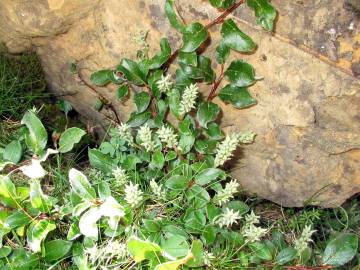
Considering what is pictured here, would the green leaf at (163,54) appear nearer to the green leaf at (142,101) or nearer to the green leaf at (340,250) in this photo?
the green leaf at (142,101)

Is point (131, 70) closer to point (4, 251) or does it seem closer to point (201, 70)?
point (201, 70)

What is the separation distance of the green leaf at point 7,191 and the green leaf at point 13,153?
0.83 ft

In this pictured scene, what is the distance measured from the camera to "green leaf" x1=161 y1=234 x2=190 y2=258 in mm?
1888

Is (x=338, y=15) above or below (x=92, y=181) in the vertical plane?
above

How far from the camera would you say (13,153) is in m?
2.26

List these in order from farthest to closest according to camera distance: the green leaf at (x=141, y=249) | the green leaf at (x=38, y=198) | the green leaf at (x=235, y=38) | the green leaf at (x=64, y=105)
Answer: the green leaf at (x=64, y=105) < the green leaf at (x=235, y=38) < the green leaf at (x=38, y=198) < the green leaf at (x=141, y=249)

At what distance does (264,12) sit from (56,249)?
4.05 ft

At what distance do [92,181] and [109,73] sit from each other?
51cm

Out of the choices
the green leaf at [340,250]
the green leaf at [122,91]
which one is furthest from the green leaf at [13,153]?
the green leaf at [340,250]

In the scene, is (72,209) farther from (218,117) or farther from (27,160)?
(218,117)

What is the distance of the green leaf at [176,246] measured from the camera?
1.89m

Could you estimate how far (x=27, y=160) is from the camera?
2283mm

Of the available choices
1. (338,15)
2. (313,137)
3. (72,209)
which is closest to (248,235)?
(313,137)

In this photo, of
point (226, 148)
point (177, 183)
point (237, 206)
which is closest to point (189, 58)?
point (226, 148)
